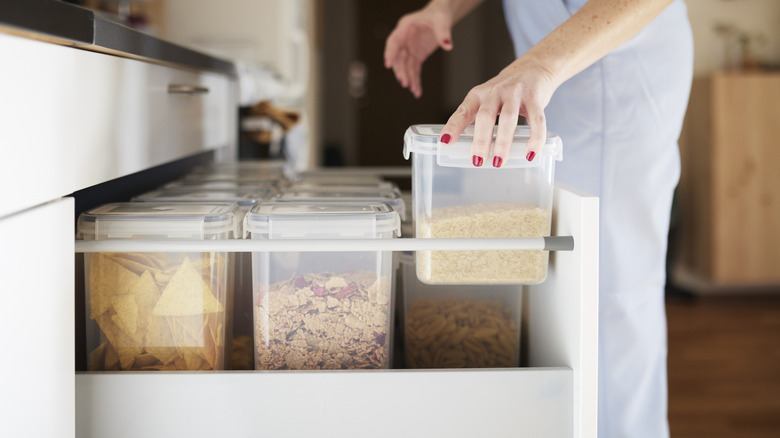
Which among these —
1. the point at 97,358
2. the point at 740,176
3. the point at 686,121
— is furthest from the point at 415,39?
the point at 686,121

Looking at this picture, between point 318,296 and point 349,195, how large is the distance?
0.75 ft

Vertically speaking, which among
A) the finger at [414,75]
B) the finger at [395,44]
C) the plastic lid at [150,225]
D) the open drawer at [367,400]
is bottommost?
the open drawer at [367,400]

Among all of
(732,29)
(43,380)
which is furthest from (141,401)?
(732,29)

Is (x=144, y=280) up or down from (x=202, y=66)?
down

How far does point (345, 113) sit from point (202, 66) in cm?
391

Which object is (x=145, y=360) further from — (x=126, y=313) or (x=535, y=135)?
(x=535, y=135)

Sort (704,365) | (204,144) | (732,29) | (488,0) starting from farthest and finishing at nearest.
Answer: (488,0) → (732,29) → (704,365) → (204,144)

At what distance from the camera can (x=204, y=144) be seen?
139 centimetres

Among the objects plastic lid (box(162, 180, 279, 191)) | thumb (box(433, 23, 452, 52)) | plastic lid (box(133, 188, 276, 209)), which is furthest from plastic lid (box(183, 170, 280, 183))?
thumb (box(433, 23, 452, 52))

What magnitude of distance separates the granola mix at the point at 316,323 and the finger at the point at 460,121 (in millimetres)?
183

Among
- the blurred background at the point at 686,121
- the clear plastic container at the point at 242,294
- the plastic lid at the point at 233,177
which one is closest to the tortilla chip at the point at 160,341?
the clear plastic container at the point at 242,294

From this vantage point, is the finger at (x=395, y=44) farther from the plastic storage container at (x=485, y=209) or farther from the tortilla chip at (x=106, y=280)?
the tortilla chip at (x=106, y=280)

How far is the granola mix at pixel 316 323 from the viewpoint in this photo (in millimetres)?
788

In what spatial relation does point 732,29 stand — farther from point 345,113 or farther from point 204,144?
point 204,144
